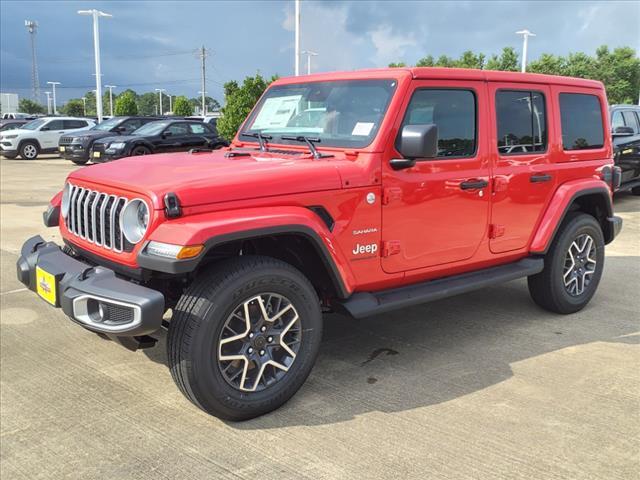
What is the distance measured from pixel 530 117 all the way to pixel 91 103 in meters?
115

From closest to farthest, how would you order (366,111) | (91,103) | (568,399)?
(568,399) → (366,111) → (91,103)

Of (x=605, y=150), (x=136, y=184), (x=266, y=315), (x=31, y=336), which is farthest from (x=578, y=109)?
(x=31, y=336)

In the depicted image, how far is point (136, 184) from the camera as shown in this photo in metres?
3.14

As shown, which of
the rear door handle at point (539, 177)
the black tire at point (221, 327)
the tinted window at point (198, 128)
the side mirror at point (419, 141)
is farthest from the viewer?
the tinted window at point (198, 128)

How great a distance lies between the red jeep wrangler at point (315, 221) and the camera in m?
3.00

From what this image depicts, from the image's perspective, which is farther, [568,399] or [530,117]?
[530,117]

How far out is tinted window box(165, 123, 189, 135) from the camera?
17359 millimetres

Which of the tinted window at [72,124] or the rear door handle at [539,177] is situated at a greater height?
Result: the tinted window at [72,124]

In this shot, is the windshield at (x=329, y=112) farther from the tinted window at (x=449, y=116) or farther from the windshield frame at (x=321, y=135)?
the tinted window at (x=449, y=116)

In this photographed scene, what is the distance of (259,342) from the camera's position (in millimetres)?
3227

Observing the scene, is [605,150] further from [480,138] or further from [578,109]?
[480,138]

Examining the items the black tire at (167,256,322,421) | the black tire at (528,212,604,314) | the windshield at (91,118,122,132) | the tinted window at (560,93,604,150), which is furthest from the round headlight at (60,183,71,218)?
the windshield at (91,118,122,132)

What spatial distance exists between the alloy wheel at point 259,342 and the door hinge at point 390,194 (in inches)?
34.4

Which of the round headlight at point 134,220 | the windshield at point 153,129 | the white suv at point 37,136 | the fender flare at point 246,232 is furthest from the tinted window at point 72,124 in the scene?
the fender flare at point 246,232
